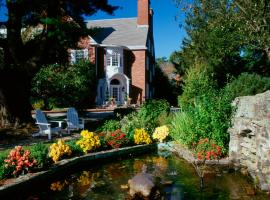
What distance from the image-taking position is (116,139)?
12922 millimetres

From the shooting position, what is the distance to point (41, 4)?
15.4 metres

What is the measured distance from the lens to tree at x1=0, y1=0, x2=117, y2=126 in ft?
54.1

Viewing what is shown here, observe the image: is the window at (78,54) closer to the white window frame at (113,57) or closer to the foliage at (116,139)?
the white window frame at (113,57)

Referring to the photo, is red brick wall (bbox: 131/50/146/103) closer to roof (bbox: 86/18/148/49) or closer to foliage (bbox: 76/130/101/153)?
roof (bbox: 86/18/148/49)

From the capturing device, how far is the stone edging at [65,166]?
25.8 ft

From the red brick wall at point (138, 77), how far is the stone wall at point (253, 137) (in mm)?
28093

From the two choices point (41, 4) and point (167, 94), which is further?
point (167, 94)

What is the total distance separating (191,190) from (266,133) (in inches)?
90.8

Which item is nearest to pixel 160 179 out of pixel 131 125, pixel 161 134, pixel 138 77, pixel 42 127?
pixel 161 134

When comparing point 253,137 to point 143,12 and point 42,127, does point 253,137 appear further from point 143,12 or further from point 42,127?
point 143,12

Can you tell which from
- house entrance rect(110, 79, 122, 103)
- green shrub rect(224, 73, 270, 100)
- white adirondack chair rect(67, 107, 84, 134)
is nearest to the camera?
white adirondack chair rect(67, 107, 84, 134)

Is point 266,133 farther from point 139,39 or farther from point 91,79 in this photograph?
point 139,39

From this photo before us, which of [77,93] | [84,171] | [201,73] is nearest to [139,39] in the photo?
[77,93]

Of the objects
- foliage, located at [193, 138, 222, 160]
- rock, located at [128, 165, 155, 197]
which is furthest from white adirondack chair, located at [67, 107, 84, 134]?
rock, located at [128, 165, 155, 197]
